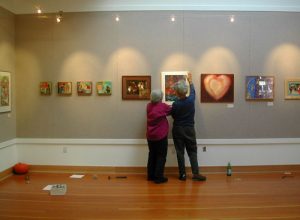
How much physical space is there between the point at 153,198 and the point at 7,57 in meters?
3.90

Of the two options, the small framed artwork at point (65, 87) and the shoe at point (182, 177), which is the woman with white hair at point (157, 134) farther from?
the small framed artwork at point (65, 87)

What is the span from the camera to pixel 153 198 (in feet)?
13.6

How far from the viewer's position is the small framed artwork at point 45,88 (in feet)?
18.0

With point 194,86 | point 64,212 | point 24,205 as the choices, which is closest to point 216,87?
point 194,86

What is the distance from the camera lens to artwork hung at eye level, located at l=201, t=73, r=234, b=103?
17.7ft

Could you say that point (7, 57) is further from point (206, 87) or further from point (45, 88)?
point (206, 87)

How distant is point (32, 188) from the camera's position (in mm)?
4625

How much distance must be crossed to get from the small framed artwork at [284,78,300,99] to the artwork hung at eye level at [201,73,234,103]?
113cm

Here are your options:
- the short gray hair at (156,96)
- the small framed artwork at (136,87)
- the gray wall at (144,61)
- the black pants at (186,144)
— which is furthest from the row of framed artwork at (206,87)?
the black pants at (186,144)

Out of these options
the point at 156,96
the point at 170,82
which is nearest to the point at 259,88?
the point at 170,82

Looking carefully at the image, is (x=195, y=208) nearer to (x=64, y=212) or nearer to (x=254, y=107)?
(x=64, y=212)

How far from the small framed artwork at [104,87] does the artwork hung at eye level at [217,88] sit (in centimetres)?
187

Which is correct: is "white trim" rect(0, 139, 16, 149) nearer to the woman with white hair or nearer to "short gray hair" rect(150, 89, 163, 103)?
the woman with white hair

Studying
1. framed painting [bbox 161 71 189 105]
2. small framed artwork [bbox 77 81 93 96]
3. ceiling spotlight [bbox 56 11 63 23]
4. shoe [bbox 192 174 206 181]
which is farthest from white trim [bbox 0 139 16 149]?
shoe [bbox 192 174 206 181]
